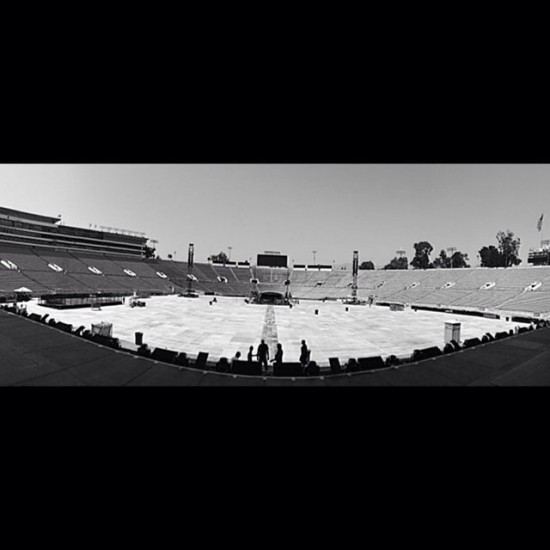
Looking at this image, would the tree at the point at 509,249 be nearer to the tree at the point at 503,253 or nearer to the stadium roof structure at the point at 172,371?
the tree at the point at 503,253

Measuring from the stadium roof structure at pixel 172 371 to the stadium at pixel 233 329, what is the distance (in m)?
0.04

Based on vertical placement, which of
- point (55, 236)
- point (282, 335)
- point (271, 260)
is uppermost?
point (55, 236)

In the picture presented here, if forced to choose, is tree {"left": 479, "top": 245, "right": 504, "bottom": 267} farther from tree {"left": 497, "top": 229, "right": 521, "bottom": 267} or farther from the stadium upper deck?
the stadium upper deck

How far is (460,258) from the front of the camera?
9900 cm

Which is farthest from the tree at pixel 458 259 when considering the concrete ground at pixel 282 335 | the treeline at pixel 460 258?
the concrete ground at pixel 282 335

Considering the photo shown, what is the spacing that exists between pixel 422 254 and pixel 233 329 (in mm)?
91664

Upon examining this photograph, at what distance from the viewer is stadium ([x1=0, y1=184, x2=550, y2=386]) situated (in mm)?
6660

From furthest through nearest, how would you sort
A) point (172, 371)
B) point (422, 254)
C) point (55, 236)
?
point (422, 254)
point (55, 236)
point (172, 371)

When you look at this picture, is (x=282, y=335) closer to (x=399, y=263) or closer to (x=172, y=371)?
(x=172, y=371)

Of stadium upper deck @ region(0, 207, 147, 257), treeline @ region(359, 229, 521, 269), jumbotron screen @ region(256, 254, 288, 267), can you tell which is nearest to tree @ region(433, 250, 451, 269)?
treeline @ region(359, 229, 521, 269)

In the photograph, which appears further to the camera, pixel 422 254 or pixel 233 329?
pixel 422 254

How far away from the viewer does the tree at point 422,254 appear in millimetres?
93938

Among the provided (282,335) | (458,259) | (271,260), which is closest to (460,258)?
(458,259)
